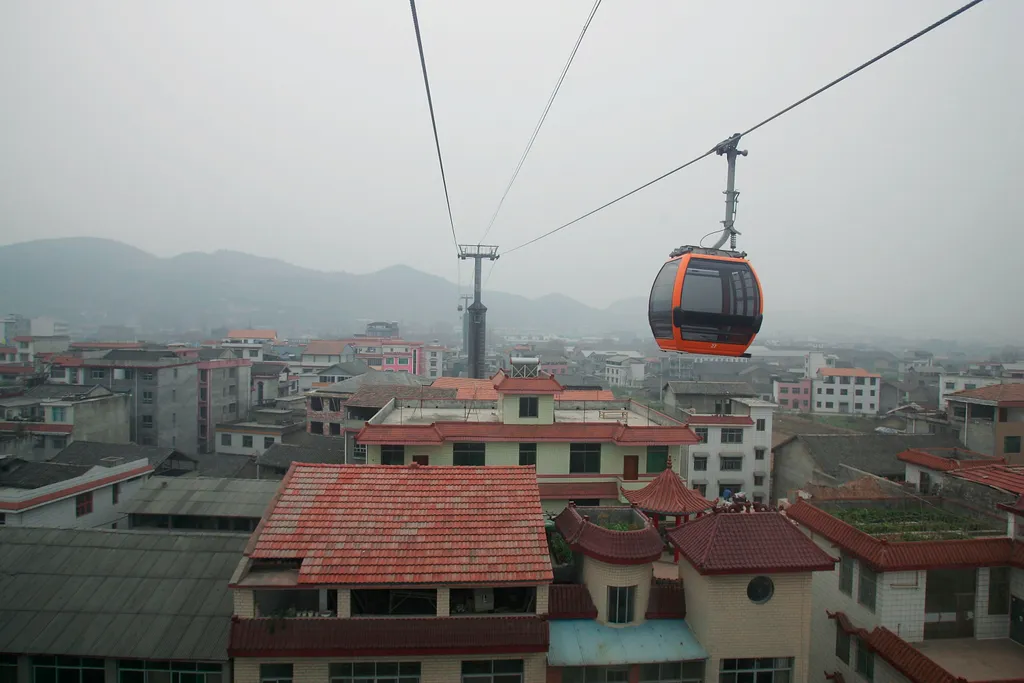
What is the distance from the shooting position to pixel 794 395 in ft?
179

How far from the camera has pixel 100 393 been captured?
27359 mm

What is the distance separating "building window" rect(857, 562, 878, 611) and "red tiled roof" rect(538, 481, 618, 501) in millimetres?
7257

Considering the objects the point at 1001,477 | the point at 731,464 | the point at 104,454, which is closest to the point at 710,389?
the point at 731,464

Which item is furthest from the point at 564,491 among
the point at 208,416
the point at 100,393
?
the point at 208,416

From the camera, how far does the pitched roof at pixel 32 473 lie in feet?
51.5

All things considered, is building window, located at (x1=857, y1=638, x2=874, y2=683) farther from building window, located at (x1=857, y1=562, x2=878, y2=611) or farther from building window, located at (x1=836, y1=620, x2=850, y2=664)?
building window, located at (x1=857, y1=562, x2=878, y2=611)

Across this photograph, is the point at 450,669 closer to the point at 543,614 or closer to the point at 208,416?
the point at 543,614

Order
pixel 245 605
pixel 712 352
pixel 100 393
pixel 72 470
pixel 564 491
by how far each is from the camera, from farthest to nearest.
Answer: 1. pixel 100 393
2. pixel 72 470
3. pixel 564 491
4. pixel 712 352
5. pixel 245 605

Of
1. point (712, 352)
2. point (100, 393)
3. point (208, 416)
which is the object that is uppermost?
point (712, 352)

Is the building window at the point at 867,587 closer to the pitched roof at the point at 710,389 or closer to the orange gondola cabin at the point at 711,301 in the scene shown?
the orange gondola cabin at the point at 711,301

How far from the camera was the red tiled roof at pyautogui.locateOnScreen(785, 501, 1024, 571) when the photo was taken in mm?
8086

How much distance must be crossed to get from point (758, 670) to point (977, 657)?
3.07 metres

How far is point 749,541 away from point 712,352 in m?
2.93

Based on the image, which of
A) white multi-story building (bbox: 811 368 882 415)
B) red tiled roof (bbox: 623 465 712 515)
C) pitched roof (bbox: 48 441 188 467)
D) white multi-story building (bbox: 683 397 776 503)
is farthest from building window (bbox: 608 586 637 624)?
white multi-story building (bbox: 811 368 882 415)
